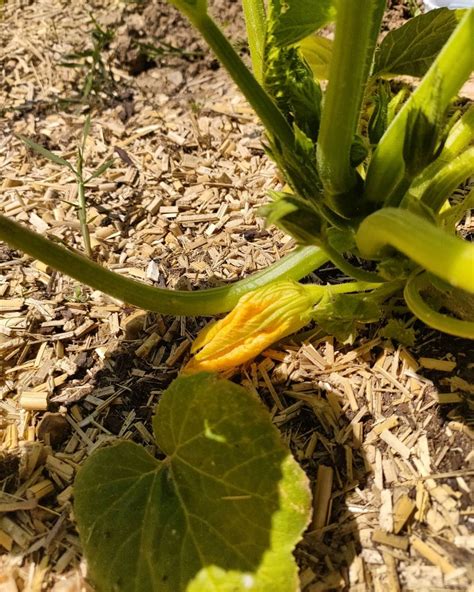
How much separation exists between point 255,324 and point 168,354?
32 centimetres

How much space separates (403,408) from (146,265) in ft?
2.95

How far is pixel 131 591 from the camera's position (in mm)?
1451

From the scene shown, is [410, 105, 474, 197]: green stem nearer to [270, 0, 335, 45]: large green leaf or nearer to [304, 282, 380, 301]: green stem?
[304, 282, 380, 301]: green stem

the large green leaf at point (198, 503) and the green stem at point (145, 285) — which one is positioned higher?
the green stem at point (145, 285)

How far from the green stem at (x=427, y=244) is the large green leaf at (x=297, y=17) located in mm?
438

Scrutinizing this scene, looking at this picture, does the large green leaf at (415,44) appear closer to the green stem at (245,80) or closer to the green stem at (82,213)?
the green stem at (245,80)

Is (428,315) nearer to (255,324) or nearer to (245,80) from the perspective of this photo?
(255,324)

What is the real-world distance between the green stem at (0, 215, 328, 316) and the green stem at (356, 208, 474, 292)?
1.45ft

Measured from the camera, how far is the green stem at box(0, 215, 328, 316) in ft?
5.33

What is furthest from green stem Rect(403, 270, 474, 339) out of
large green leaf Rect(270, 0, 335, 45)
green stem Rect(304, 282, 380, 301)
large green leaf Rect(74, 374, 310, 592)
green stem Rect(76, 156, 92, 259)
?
green stem Rect(76, 156, 92, 259)

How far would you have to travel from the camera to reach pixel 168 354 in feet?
6.57

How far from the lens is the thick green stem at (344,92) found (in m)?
1.44

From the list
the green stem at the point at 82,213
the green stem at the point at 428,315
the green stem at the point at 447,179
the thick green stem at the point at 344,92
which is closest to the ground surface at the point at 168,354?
the green stem at the point at 82,213

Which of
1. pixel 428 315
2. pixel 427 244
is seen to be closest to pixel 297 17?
pixel 427 244
